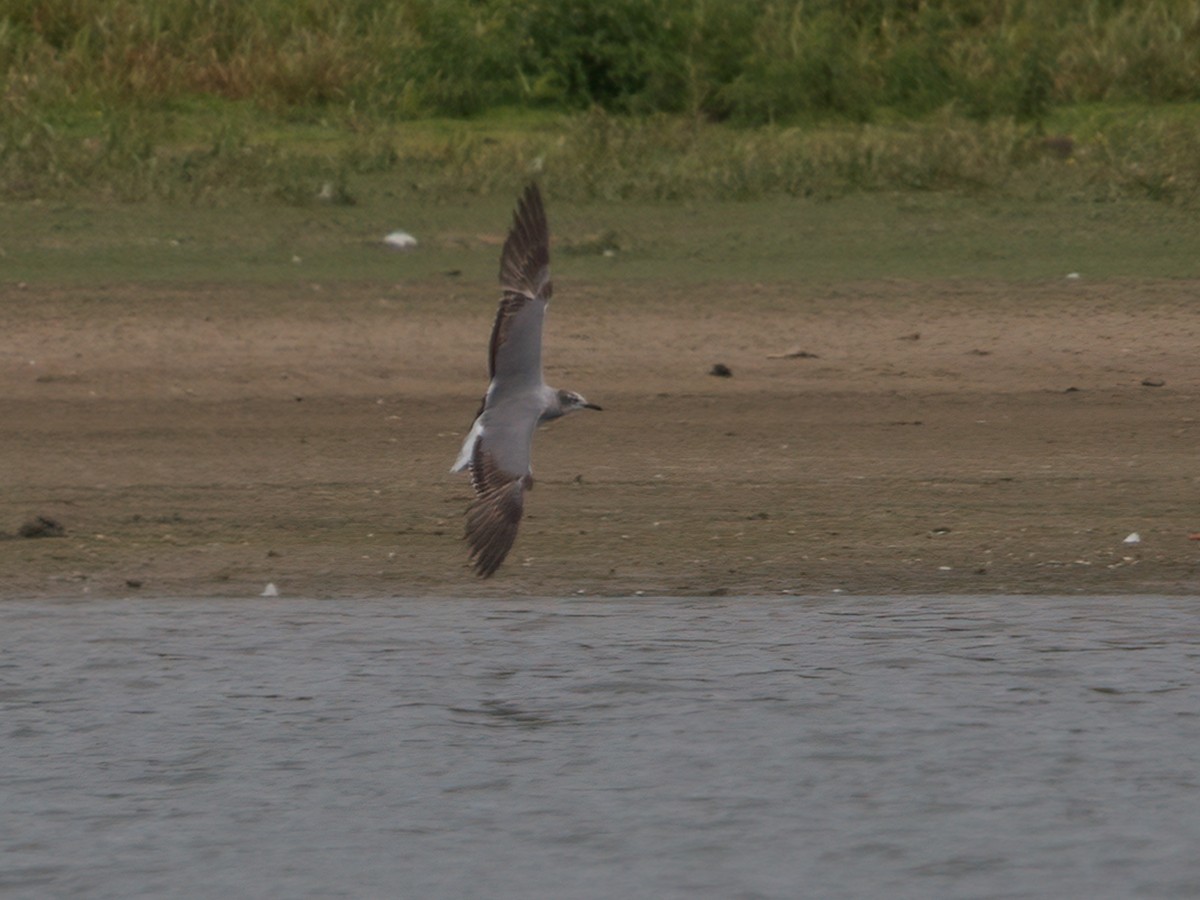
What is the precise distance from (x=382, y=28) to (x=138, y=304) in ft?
21.5

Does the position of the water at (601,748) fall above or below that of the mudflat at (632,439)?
below

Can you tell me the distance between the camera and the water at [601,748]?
5.65 m

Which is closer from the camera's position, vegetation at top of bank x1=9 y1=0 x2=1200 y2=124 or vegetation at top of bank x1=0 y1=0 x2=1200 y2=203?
vegetation at top of bank x1=0 y1=0 x2=1200 y2=203

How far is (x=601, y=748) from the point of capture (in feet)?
21.2

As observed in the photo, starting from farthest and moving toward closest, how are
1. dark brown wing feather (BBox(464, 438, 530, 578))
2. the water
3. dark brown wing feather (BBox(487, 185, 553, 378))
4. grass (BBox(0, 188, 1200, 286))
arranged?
grass (BBox(0, 188, 1200, 286)), dark brown wing feather (BBox(487, 185, 553, 378)), dark brown wing feather (BBox(464, 438, 530, 578)), the water

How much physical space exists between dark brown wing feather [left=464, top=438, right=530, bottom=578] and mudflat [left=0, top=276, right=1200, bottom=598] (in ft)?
2.51

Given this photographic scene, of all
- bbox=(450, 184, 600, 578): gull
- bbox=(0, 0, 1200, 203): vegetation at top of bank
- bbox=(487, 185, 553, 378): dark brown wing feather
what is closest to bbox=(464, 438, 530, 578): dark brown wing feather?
bbox=(450, 184, 600, 578): gull

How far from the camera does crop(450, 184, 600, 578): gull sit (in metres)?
6.66

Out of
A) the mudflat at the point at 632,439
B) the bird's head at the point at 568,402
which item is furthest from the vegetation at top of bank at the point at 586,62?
the bird's head at the point at 568,402

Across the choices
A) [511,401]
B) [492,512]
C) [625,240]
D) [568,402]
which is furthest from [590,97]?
[492,512]

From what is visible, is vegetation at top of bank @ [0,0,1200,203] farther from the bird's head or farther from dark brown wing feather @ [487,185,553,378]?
dark brown wing feather @ [487,185,553,378]

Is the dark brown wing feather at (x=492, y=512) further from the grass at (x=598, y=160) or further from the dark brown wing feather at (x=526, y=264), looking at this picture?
the grass at (x=598, y=160)

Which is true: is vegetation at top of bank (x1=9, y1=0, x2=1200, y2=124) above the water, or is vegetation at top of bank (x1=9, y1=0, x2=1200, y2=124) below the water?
above

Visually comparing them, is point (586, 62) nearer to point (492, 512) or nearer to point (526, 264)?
point (526, 264)
